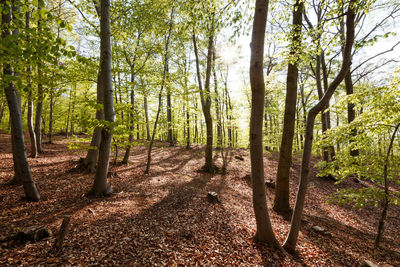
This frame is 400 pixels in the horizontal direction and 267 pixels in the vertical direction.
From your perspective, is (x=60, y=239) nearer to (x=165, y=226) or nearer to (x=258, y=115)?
(x=165, y=226)

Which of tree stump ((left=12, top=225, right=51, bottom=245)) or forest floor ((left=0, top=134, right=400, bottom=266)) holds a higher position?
tree stump ((left=12, top=225, right=51, bottom=245))

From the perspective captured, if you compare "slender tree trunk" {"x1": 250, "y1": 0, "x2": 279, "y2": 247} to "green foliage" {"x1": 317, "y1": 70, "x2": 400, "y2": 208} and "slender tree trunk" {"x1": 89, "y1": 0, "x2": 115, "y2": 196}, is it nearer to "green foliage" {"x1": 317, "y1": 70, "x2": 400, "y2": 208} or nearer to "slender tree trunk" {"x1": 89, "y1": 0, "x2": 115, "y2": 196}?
"green foliage" {"x1": 317, "y1": 70, "x2": 400, "y2": 208}

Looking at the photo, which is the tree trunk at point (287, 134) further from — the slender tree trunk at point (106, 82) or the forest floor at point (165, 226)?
the slender tree trunk at point (106, 82)

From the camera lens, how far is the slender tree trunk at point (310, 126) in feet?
10.9

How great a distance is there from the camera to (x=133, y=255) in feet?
11.0

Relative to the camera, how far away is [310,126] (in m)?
3.81

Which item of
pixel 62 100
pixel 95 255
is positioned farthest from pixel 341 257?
Result: pixel 62 100

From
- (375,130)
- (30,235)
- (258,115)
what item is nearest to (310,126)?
(258,115)

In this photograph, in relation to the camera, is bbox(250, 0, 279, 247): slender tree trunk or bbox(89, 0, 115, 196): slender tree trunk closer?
bbox(250, 0, 279, 247): slender tree trunk

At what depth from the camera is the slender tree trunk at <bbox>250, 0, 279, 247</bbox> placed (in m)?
3.37

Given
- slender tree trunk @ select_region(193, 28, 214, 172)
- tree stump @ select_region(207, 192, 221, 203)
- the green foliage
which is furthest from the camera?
slender tree trunk @ select_region(193, 28, 214, 172)

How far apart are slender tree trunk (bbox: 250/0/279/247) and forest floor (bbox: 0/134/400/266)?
2.12 feet

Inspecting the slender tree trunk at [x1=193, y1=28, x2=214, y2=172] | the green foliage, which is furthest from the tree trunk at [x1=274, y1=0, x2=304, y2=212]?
the slender tree trunk at [x1=193, y1=28, x2=214, y2=172]

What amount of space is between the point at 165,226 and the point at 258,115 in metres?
3.70
